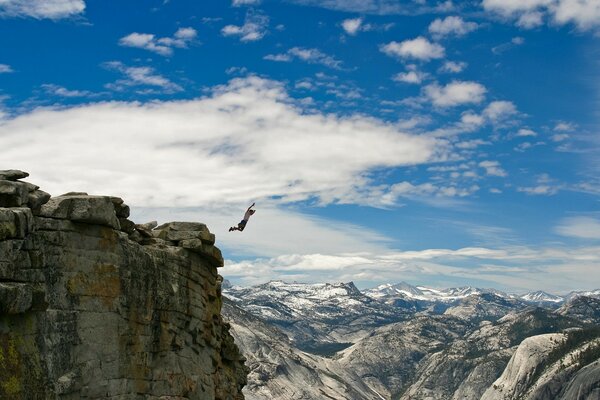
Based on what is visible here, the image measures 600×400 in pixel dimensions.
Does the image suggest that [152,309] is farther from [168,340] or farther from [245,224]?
[245,224]

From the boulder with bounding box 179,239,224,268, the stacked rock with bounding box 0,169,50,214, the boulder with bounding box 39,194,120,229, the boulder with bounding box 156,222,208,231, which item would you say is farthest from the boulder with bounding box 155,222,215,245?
the stacked rock with bounding box 0,169,50,214

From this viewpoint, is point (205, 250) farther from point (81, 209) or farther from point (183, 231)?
point (81, 209)

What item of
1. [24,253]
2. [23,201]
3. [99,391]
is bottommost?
[99,391]

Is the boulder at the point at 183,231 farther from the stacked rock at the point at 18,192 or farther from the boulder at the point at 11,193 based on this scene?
the boulder at the point at 11,193

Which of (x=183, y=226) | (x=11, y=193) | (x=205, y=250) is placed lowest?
(x=205, y=250)

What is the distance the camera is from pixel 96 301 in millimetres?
34250

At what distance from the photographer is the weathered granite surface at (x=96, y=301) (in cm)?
2944

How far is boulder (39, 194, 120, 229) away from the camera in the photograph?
32.8 metres

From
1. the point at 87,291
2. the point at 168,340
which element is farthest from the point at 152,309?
the point at 87,291

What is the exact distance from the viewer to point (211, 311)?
48969 mm

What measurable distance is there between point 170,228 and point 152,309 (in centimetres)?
840

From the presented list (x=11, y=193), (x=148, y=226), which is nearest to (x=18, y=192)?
(x=11, y=193)

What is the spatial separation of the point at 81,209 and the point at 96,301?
5173 mm

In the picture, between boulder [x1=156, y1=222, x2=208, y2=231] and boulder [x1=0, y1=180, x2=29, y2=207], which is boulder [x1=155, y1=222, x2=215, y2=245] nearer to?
boulder [x1=156, y1=222, x2=208, y2=231]
